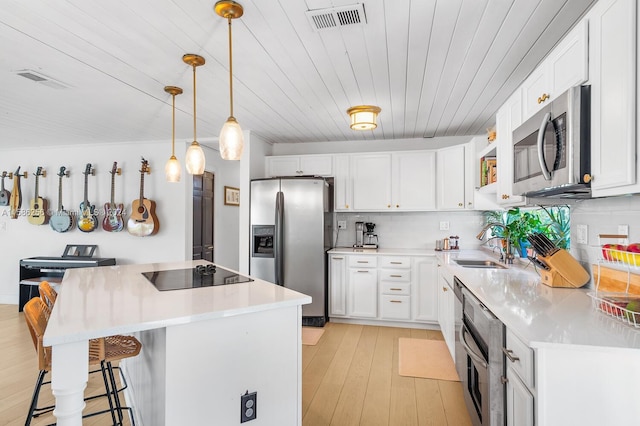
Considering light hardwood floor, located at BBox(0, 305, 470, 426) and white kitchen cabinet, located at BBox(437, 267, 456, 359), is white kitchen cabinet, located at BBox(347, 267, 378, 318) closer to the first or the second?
light hardwood floor, located at BBox(0, 305, 470, 426)

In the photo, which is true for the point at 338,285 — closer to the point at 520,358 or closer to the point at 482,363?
the point at 482,363

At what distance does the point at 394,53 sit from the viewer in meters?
2.33

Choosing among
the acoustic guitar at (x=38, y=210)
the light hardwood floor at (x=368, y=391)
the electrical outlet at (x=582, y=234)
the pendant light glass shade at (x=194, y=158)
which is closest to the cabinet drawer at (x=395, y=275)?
the light hardwood floor at (x=368, y=391)

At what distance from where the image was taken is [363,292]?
4.26m

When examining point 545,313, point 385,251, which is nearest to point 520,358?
point 545,313

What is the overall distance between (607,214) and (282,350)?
1885 millimetres

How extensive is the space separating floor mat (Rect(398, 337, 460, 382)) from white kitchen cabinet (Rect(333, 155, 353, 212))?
175 cm

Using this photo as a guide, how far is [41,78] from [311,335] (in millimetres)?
3327

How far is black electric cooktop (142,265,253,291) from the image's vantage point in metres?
2.06

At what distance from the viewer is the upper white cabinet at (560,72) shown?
1.55 metres

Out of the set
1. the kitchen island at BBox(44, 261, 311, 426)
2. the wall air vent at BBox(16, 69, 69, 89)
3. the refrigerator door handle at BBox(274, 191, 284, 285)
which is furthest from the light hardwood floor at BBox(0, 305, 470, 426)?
the wall air vent at BBox(16, 69, 69, 89)

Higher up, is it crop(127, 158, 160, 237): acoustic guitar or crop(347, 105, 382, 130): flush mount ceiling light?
crop(347, 105, 382, 130): flush mount ceiling light

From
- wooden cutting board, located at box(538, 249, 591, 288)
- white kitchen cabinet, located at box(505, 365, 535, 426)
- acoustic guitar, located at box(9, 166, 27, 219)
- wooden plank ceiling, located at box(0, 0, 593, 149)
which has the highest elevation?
wooden plank ceiling, located at box(0, 0, 593, 149)

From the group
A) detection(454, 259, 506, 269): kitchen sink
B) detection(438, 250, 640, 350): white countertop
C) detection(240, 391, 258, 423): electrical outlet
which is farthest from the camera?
detection(454, 259, 506, 269): kitchen sink
